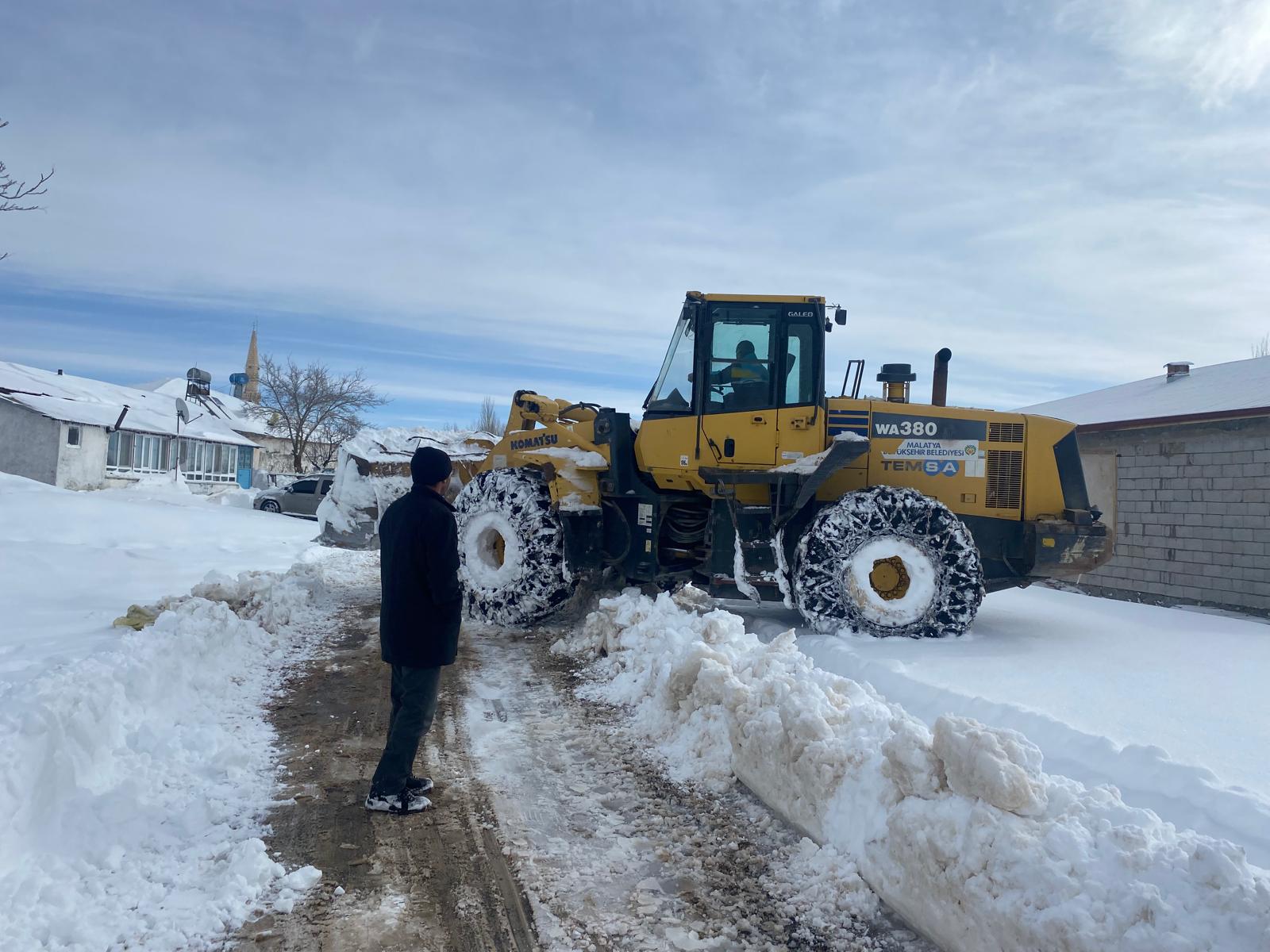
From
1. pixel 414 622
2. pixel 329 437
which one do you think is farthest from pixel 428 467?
pixel 329 437

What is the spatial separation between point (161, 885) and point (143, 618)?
15.5 feet

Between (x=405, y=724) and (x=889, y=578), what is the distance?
4.74 metres

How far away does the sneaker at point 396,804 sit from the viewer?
13.2 ft

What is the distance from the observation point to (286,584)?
9039 millimetres

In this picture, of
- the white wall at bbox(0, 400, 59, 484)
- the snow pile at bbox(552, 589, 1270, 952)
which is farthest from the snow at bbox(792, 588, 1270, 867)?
the white wall at bbox(0, 400, 59, 484)

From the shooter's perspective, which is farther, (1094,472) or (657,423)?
(1094,472)

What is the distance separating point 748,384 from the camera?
7941mm

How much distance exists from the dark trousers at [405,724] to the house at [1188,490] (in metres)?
11.7

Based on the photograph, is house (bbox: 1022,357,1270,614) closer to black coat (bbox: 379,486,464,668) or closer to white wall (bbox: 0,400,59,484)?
black coat (bbox: 379,486,464,668)

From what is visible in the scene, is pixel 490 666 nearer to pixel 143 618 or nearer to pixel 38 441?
pixel 143 618

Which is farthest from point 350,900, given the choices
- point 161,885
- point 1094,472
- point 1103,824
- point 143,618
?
point 1094,472

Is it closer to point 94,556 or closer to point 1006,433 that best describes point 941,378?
point 1006,433

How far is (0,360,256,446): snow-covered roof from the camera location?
29.3m

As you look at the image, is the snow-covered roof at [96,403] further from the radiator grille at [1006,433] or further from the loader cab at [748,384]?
the radiator grille at [1006,433]
